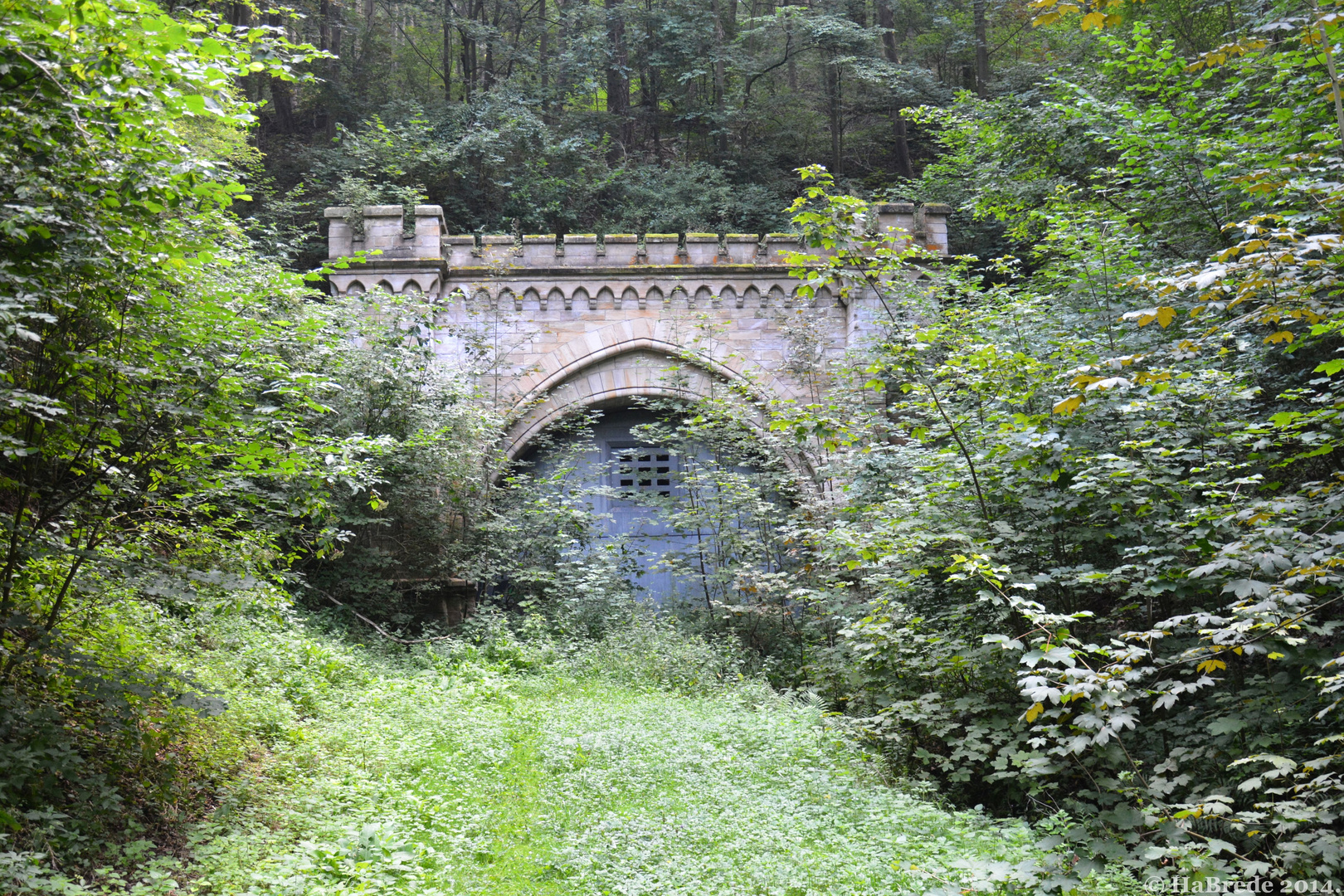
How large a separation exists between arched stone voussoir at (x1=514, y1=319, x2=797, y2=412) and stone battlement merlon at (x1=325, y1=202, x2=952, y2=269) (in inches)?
33.2

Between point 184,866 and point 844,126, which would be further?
point 844,126

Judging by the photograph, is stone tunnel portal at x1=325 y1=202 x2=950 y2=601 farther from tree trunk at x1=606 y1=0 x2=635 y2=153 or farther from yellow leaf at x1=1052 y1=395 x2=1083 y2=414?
yellow leaf at x1=1052 y1=395 x2=1083 y2=414

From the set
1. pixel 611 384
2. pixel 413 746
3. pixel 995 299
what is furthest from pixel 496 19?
pixel 413 746

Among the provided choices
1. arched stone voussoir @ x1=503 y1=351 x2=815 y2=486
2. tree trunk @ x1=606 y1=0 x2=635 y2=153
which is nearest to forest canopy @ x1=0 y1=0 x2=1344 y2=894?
arched stone voussoir @ x1=503 y1=351 x2=815 y2=486

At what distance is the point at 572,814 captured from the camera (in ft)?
15.0

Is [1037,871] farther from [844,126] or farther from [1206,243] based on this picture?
[844,126]

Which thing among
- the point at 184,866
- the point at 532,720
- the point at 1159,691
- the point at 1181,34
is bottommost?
the point at 532,720

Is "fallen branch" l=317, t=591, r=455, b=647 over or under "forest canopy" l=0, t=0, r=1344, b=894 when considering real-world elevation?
under

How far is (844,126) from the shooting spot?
58.1 feet

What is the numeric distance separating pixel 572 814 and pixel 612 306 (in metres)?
7.85

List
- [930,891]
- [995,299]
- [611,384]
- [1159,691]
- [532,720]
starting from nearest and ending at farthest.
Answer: [930,891] < [1159,691] < [532,720] < [995,299] < [611,384]

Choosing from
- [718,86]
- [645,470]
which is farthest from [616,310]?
[718,86]

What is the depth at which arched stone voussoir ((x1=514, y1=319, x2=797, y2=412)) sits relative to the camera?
444 inches

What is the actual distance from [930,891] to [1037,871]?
474 millimetres
